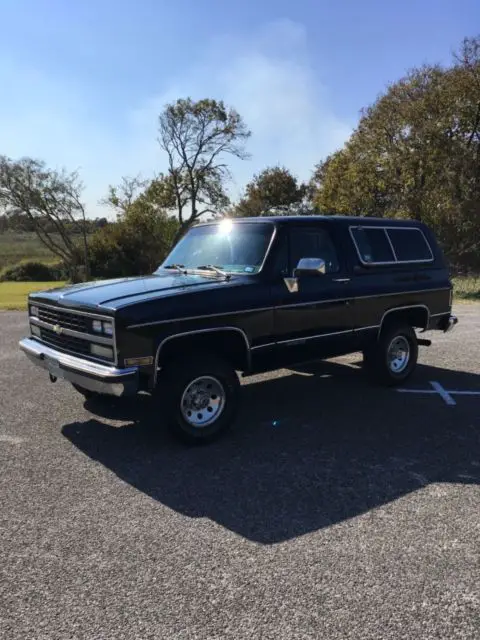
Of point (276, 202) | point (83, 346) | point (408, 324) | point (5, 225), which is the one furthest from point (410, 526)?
point (276, 202)

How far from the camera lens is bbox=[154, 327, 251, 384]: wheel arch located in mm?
4605

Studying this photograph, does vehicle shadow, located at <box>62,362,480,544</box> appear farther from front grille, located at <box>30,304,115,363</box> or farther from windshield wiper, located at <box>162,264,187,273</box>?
windshield wiper, located at <box>162,264,187,273</box>

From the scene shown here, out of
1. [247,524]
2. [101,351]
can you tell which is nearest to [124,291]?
[101,351]

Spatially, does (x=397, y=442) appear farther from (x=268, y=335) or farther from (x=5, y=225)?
(x=5, y=225)

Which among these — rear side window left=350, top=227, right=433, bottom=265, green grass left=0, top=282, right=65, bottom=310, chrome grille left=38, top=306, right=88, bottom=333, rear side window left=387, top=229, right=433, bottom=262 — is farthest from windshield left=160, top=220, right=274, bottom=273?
green grass left=0, top=282, right=65, bottom=310

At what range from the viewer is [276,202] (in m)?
49.5

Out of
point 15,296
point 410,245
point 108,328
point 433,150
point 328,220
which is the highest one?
point 433,150

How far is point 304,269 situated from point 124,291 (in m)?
1.70

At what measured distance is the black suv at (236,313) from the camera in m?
4.47

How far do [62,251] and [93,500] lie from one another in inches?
1571

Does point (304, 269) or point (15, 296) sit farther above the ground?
point (304, 269)

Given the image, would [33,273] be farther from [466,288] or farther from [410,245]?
[410,245]

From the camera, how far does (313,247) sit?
18.8 feet

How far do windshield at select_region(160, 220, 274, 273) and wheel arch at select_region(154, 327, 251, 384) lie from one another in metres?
0.72
